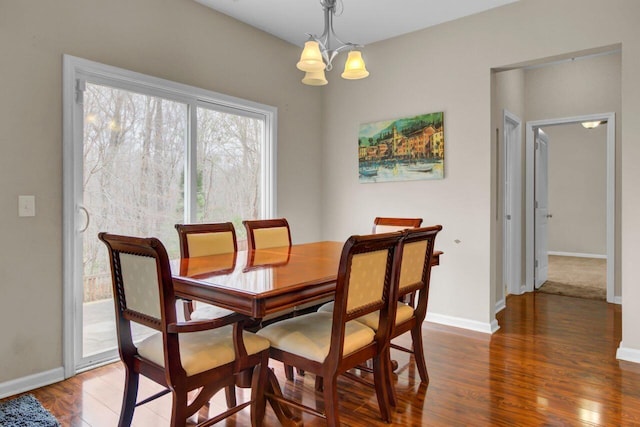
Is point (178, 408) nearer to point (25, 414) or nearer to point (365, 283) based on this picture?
point (365, 283)

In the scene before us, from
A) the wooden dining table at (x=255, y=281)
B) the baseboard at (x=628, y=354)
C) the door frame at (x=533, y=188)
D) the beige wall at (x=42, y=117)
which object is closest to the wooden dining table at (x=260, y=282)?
the wooden dining table at (x=255, y=281)

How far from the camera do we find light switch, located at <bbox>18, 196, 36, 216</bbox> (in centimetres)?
240

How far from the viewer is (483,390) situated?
2381mm

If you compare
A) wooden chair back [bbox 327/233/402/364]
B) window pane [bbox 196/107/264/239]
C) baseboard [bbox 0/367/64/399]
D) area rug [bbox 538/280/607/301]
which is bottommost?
baseboard [bbox 0/367/64/399]

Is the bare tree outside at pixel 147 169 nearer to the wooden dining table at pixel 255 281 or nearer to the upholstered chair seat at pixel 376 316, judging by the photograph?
the wooden dining table at pixel 255 281

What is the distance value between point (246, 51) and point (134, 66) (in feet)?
3.87

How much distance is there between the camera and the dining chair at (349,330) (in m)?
1.73

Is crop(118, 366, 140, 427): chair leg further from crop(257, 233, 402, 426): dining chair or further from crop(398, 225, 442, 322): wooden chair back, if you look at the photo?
crop(398, 225, 442, 322): wooden chair back

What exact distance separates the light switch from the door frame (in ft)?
16.3

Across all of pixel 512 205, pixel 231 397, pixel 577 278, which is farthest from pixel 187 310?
pixel 577 278

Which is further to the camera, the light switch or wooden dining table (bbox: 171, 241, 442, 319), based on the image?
the light switch

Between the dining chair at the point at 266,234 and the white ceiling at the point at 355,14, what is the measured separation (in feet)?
6.09

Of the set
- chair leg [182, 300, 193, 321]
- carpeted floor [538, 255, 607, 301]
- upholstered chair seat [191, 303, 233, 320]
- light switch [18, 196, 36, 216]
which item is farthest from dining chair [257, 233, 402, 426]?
carpeted floor [538, 255, 607, 301]

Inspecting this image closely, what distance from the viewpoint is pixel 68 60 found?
257 centimetres
